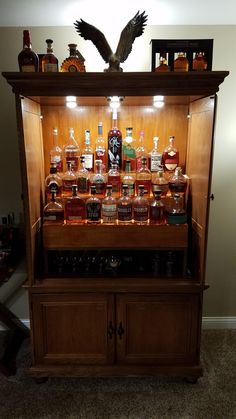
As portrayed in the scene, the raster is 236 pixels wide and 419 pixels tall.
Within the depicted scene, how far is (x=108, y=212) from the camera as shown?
1.86m

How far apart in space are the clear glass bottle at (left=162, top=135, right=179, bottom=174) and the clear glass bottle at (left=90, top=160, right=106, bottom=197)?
407 millimetres

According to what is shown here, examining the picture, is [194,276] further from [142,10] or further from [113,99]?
[142,10]

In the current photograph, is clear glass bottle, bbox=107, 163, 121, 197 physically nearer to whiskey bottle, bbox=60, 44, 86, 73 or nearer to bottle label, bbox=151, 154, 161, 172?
bottle label, bbox=151, 154, 161, 172

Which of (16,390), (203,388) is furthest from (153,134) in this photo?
(16,390)

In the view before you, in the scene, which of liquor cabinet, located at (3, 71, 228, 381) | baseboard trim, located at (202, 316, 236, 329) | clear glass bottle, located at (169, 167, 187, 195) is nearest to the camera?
liquor cabinet, located at (3, 71, 228, 381)

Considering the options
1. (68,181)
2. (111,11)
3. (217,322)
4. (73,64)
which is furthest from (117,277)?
(111,11)

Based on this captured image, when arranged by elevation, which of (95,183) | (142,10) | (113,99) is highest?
(142,10)

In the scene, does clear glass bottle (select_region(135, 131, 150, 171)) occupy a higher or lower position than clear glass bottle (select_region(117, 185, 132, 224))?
higher

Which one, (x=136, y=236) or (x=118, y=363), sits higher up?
(x=136, y=236)

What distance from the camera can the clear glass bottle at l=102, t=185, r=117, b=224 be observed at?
1.85 m

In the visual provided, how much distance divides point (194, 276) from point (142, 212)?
1.64 feet

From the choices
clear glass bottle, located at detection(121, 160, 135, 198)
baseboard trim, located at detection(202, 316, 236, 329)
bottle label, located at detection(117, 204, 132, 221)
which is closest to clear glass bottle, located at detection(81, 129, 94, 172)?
clear glass bottle, located at detection(121, 160, 135, 198)

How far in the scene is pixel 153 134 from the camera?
6.73ft

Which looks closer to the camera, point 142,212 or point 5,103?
point 142,212
